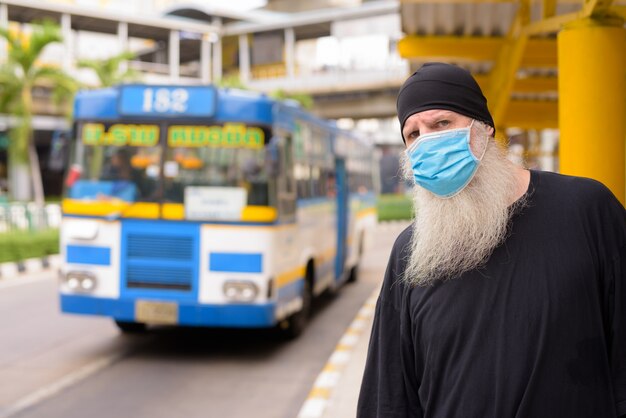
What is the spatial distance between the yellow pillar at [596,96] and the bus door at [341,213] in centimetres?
848

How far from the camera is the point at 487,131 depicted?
2279 mm

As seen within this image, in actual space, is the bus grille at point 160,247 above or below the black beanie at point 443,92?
below

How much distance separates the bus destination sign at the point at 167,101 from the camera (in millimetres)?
8352

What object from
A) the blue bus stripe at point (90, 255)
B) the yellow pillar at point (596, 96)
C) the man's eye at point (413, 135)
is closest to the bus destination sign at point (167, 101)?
the blue bus stripe at point (90, 255)

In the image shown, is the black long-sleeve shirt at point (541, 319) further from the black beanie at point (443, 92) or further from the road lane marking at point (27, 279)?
the road lane marking at point (27, 279)

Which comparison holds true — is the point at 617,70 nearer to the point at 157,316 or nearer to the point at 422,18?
the point at 422,18

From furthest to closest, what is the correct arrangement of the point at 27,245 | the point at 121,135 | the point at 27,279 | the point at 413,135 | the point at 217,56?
the point at 217,56 < the point at 27,245 < the point at 27,279 < the point at 121,135 < the point at 413,135

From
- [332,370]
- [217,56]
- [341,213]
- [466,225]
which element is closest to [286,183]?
[332,370]

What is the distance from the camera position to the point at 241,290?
814 centimetres

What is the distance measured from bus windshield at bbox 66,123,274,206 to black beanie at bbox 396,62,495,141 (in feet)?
20.0

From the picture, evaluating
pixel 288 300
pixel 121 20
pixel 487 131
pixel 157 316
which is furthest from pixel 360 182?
pixel 121 20

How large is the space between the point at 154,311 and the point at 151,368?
0.56 m

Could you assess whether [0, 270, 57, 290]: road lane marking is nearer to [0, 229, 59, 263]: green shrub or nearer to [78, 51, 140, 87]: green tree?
[0, 229, 59, 263]: green shrub

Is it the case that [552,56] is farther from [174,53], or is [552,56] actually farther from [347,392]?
[174,53]
